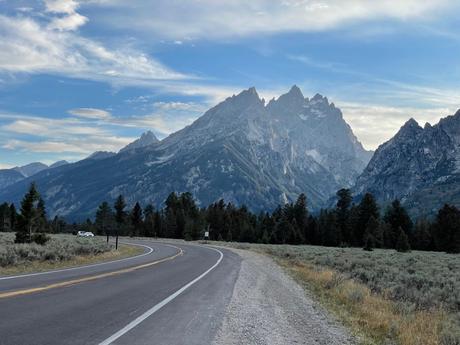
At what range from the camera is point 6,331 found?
8.13 m

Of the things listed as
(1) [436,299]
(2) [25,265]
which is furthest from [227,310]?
(2) [25,265]

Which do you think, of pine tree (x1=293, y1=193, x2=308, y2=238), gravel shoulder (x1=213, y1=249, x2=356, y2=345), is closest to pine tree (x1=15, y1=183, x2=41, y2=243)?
gravel shoulder (x1=213, y1=249, x2=356, y2=345)

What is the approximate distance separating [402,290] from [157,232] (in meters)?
108

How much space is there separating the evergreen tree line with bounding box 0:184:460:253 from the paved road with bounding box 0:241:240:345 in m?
51.7

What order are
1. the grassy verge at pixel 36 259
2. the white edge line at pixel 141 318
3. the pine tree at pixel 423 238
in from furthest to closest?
1. the pine tree at pixel 423 238
2. the grassy verge at pixel 36 259
3. the white edge line at pixel 141 318

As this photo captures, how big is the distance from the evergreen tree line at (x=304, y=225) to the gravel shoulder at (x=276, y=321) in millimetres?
52206

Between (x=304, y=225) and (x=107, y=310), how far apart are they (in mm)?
105998

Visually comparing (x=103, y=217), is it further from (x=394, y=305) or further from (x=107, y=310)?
(x=107, y=310)

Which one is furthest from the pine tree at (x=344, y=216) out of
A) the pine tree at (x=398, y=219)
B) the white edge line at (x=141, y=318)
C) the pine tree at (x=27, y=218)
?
the white edge line at (x=141, y=318)

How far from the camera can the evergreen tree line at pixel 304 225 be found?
8181 cm

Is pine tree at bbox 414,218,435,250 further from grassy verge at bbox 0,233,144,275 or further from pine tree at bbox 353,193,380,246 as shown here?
grassy verge at bbox 0,233,144,275

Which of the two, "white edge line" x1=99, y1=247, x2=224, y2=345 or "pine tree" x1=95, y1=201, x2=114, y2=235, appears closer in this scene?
"white edge line" x1=99, y1=247, x2=224, y2=345

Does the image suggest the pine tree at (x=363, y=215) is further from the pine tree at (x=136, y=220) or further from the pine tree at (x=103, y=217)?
the pine tree at (x=103, y=217)

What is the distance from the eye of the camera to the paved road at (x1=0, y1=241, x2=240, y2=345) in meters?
8.34
